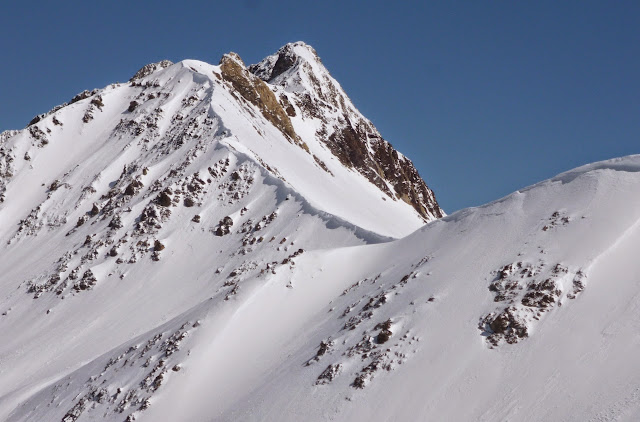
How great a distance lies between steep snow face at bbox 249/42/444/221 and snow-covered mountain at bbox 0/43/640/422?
16923 mm

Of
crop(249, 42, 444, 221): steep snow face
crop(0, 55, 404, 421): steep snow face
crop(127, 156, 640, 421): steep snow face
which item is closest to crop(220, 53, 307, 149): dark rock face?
crop(0, 55, 404, 421): steep snow face

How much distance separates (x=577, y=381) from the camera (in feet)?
66.0

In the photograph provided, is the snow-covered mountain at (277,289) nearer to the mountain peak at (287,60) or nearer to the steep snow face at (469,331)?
the steep snow face at (469,331)

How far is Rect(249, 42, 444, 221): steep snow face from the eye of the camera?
293ft

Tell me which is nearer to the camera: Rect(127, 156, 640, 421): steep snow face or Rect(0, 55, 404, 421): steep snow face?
Rect(127, 156, 640, 421): steep snow face

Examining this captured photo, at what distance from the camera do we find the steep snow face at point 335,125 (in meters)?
89.2

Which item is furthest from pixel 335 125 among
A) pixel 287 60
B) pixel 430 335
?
pixel 430 335

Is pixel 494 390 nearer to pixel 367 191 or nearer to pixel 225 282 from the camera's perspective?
pixel 225 282

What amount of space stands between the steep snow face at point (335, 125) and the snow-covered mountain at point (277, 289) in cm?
1692

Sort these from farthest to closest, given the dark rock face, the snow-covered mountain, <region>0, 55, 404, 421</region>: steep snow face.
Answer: the dark rock face < <region>0, 55, 404, 421</region>: steep snow face < the snow-covered mountain

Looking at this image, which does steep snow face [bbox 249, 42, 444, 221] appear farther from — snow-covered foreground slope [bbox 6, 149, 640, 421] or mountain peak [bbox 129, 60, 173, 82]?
snow-covered foreground slope [bbox 6, 149, 640, 421]

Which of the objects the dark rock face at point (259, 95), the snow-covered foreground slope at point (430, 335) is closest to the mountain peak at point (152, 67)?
the dark rock face at point (259, 95)

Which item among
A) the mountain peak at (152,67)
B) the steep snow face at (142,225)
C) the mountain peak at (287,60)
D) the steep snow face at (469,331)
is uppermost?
the mountain peak at (152,67)

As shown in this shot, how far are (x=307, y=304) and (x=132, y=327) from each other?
47.6ft
